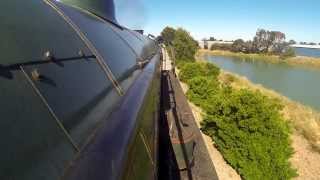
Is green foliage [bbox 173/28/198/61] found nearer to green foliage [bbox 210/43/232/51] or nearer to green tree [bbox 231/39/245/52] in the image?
green tree [bbox 231/39/245/52]

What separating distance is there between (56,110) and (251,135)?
962 centimetres

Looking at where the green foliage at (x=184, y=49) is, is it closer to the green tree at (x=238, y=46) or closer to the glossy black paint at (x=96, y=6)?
the glossy black paint at (x=96, y=6)

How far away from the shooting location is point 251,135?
1098cm

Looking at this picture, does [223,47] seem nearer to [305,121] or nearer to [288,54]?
[288,54]

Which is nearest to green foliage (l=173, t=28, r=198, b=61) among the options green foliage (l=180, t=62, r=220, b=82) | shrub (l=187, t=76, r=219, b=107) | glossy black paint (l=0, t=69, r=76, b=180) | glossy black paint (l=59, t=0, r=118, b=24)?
green foliage (l=180, t=62, r=220, b=82)

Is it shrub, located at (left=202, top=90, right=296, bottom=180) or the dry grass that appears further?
the dry grass

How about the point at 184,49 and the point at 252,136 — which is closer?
the point at 252,136

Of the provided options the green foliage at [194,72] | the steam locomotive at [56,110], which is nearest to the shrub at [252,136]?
the steam locomotive at [56,110]

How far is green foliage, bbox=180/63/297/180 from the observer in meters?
10.1

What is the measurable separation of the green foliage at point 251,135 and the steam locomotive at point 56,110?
7765mm

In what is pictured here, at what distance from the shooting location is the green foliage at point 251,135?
10062mm

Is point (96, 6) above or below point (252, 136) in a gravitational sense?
above

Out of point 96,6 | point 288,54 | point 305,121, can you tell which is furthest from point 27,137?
point 288,54

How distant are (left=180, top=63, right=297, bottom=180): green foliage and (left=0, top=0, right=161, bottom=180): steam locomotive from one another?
776cm
